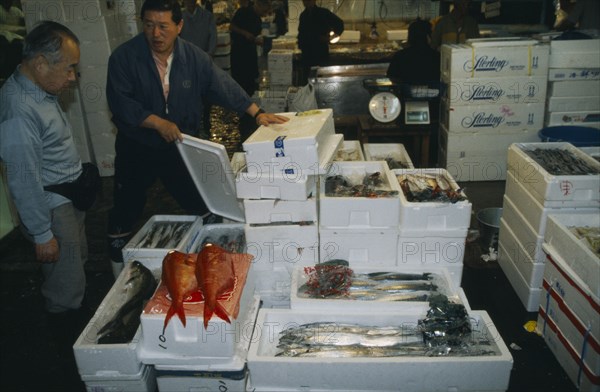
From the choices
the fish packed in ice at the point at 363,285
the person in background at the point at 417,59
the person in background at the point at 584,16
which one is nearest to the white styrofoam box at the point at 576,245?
the fish packed in ice at the point at 363,285

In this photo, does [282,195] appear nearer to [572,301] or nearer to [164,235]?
[164,235]

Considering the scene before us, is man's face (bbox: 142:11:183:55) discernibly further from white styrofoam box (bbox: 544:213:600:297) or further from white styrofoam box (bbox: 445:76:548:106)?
white styrofoam box (bbox: 445:76:548:106)

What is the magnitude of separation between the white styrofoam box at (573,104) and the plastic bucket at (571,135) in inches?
23.8

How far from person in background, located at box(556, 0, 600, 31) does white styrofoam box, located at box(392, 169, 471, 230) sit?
5.76 metres

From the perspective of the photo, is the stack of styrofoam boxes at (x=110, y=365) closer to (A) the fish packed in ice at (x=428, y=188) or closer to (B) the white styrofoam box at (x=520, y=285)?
(A) the fish packed in ice at (x=428, y=188)

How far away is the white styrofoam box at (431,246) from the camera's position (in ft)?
11.0

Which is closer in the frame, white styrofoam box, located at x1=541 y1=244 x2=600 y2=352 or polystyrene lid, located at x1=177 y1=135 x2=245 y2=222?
white styrofoam box, located at x1=541 y1=244 x2=600 y2=352

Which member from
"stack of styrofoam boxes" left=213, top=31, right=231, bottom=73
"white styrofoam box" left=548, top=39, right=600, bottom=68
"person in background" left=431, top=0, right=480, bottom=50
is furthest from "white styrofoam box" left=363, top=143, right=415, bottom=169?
"stack of styrofoam boxes" left=213, top=31, right=231, bottom=73

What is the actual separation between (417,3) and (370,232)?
10.0 metres

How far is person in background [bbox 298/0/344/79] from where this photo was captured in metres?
8.81

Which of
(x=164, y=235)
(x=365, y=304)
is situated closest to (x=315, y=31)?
(x=164, y=235)

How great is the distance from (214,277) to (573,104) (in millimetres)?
5324

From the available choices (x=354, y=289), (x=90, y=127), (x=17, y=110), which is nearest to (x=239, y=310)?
(x=354, y=289)

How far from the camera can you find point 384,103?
20.0 feet
